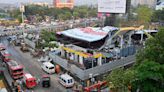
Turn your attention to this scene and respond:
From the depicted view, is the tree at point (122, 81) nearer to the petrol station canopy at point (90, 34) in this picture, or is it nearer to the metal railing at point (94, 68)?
the metal railing at point (94, 68)

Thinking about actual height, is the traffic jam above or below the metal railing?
below

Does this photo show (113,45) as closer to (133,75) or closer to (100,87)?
(100,87)

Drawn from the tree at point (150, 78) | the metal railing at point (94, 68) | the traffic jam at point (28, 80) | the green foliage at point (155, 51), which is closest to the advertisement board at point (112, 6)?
the metal railing at point (94, 68)

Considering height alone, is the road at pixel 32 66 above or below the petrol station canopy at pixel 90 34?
below

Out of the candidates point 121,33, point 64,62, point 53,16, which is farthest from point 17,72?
point 53,16

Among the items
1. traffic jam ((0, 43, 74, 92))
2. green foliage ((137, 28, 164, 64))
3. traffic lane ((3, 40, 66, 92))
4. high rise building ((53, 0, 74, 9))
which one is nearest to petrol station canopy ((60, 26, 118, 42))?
traffic lane ((3, 40, 66, 92))

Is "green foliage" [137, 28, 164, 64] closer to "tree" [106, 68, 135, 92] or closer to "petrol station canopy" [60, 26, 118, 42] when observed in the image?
"tree" [106, 68, 135, 92]

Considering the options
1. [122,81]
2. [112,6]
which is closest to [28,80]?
[122,81]

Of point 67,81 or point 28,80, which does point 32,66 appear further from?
point 67,81
